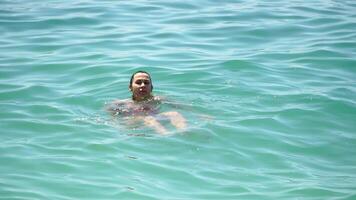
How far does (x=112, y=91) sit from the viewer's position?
455 inches

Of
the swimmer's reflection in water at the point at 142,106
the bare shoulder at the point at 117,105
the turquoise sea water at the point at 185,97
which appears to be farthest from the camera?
the bare shoulder at the point at 117,105

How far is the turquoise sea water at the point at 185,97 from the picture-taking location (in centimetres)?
772

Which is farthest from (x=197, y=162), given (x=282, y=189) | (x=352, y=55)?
(x=352, y=55)

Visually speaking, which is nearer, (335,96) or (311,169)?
(311,169)

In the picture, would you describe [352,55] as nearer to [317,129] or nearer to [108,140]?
[317,129]

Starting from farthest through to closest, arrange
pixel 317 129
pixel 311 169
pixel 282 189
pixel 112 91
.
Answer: pixel 112 91 → pixel 317 129 → pixel 311 169 → pixel 282 189

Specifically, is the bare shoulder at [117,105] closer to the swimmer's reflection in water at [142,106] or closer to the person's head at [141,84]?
the swimmer's reflection in water at [142,106]

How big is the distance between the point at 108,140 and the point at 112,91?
2.75 m

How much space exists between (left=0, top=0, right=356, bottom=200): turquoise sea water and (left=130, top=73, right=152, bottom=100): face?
2.12 feet

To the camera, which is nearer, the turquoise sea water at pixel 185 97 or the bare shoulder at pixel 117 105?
the turquoise sea water at pixel 185 97

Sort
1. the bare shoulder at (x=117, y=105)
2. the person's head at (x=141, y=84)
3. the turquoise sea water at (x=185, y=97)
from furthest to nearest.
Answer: the person's head at (x=141, y=84) → the bare shoulder at (x=117, y=105) → the turquoise sea water at (x=185, y=97)

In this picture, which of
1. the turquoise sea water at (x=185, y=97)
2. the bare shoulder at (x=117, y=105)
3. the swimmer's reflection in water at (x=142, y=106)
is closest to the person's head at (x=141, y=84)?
the swimmer's reflection in water at (x=142, y=106)

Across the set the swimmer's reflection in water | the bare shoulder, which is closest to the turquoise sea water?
the bare shoulder

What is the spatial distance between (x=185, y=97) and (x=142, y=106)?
40.5 inches
